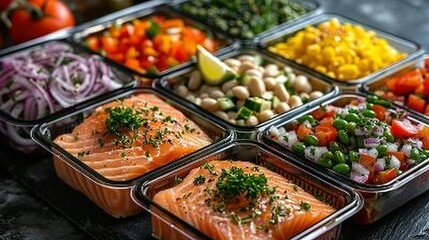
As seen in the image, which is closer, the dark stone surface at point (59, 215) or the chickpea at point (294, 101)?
the dark stone surface at point (59, 215)

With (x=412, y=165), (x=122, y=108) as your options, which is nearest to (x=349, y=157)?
(x=412, y=165)

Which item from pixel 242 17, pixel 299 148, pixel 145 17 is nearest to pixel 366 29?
pixel 242 17

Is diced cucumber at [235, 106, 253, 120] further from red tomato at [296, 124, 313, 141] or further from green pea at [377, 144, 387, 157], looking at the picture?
green pea at [377, 144, 387, 157]

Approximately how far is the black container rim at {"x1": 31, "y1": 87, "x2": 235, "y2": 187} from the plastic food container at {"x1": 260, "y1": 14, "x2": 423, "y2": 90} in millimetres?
623

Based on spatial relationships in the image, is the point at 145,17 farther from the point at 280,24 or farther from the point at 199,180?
the point at 199,180

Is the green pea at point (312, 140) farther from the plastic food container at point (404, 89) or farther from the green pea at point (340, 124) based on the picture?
the plastic food container at point (404, 89)

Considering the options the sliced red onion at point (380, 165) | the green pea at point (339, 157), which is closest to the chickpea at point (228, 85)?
the green pea at point (339, 157)

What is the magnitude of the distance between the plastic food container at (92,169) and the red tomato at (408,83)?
780 millimetres

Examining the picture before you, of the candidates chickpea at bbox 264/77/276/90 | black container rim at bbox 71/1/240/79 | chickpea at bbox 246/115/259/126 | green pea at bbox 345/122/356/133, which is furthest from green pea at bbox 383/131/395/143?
black container rim at bbox 71/1/240/79

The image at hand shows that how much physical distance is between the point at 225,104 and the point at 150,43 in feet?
2.17

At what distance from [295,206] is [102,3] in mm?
2227

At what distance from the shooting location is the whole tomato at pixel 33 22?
3.70 metres

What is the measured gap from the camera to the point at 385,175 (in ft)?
7.61

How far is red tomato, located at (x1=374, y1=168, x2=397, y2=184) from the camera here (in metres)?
2.32
